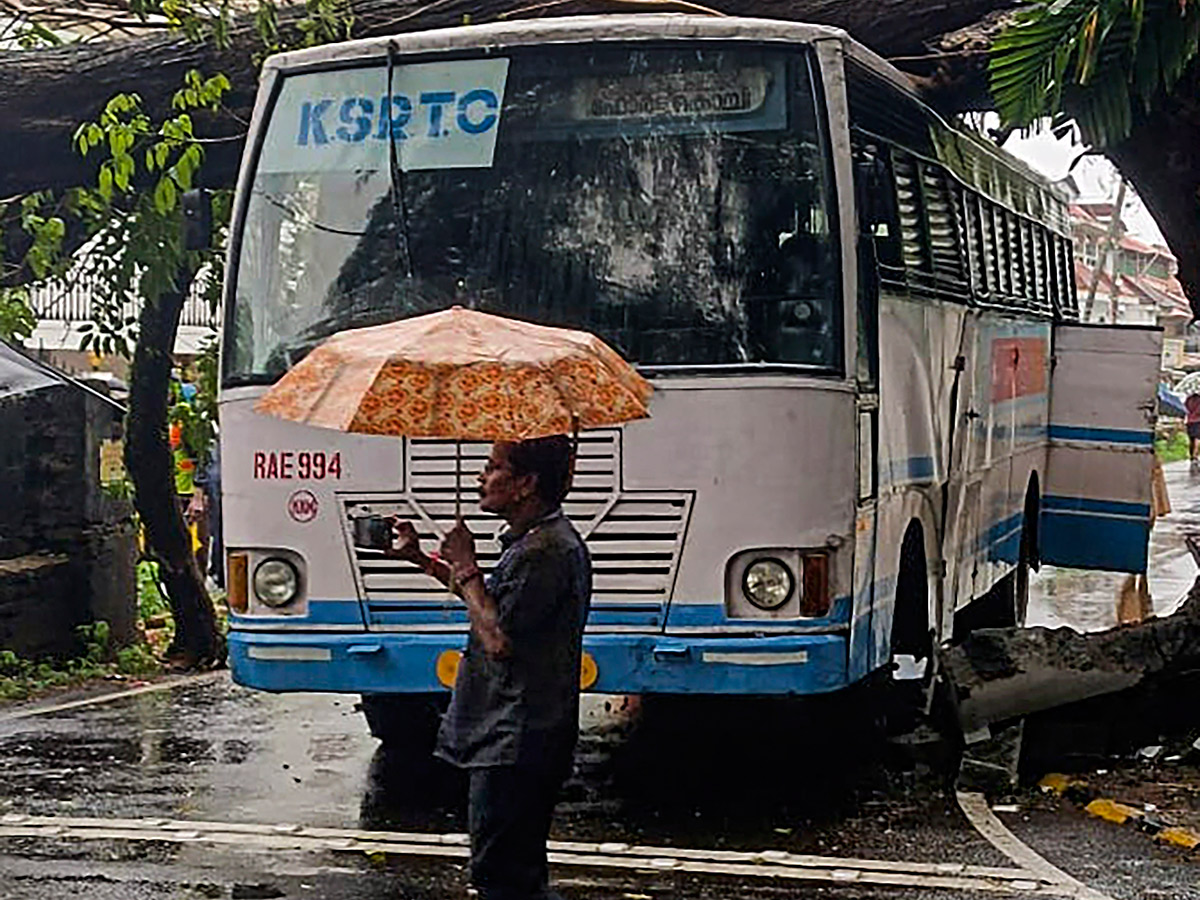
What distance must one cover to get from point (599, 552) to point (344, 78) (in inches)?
87.1

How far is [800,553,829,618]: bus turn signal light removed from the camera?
27.3ft

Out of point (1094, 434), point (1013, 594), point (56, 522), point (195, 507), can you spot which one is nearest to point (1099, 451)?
point (1094, 434)

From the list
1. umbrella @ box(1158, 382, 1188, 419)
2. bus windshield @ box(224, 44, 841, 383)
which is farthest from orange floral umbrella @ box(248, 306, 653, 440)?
umbrella @ box(1158, 382, 1188, 419)

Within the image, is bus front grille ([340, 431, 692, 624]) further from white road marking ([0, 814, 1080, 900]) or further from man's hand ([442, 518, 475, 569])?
man's hand ([442, 518, 475, 569])

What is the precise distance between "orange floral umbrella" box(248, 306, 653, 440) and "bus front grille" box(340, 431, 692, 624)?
209 cm

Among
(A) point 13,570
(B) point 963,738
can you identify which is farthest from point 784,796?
(A) point 13,570

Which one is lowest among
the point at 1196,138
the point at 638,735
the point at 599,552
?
the point at 638,735

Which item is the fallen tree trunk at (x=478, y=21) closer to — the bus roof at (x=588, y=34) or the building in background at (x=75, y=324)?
the building in background at (x=75, y=324)

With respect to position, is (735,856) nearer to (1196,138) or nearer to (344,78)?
(344,78)

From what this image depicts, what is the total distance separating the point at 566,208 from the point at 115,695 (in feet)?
18.9

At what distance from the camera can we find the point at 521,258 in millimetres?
8484

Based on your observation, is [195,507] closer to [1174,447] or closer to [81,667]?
[81,667]

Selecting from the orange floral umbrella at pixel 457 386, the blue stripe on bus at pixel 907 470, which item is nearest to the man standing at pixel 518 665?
the orange floral umbrella at pixel 457 386

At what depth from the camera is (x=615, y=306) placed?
8383 millimetres
